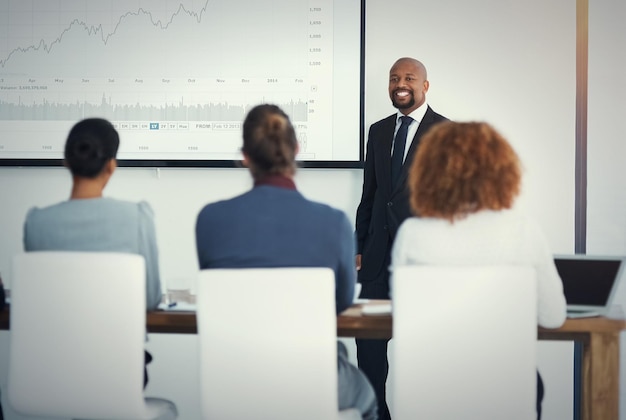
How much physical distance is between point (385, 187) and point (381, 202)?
0.07 m

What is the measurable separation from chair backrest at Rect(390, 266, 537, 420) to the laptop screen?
1.43 feet

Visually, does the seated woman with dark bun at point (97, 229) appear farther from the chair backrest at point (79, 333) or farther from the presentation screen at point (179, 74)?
the presentation screen at point (179, 74)

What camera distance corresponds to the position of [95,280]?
6.80ft

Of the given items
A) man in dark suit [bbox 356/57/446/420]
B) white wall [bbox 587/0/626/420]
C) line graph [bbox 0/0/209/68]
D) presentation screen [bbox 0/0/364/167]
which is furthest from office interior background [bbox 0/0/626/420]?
line graph [bbox 0/0/209/68]

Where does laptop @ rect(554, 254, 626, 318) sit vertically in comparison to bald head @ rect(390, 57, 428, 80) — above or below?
below

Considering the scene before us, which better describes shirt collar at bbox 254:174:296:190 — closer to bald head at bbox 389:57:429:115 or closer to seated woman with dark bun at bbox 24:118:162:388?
seated woman with dark bun at bbox 24:118:162:388

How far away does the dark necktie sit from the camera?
12.1ft

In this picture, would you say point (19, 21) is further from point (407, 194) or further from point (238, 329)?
point (238, 329)

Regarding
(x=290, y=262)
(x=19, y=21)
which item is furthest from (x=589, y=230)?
(x=19, y=21)

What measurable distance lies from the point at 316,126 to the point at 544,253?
2123 mm

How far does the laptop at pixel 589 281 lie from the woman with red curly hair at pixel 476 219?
235 mm

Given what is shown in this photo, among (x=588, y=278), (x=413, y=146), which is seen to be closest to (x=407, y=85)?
(x=413, y=146)

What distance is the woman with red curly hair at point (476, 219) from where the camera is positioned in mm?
2041

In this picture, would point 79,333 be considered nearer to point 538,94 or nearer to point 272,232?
point 272,232
